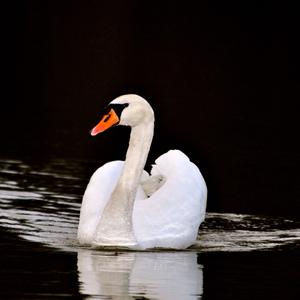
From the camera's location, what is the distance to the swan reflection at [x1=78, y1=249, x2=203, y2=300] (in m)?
10.0

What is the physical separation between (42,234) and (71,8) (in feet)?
114

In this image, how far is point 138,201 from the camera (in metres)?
12.4

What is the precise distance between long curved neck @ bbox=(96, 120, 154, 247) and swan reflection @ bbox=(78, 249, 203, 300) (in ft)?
0.76

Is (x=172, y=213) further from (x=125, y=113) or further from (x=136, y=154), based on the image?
(x=125, y=113)

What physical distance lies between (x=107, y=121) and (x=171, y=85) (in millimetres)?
17562

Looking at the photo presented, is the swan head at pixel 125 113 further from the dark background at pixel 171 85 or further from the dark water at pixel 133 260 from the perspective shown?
the dark background at pixel 171 85

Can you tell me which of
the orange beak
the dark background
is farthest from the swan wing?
the dark background

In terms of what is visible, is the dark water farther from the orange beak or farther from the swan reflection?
the orange beak

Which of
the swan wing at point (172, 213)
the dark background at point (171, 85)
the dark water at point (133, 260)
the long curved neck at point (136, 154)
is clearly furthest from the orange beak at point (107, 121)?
the dark background at point (171, 85)

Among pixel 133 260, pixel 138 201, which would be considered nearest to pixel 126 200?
pixel 138 201

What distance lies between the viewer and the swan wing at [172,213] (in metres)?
12.1

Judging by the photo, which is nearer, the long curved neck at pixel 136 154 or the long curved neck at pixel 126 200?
the long curved neck at pixel 126 200

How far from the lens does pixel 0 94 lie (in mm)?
26750

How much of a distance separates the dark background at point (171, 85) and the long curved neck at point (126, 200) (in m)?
2.08
